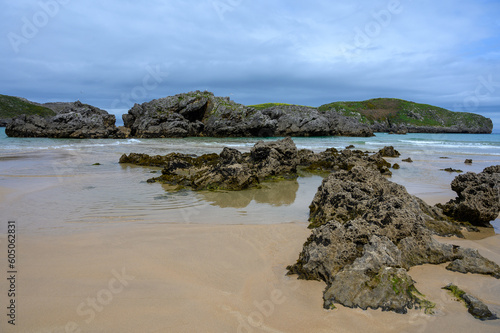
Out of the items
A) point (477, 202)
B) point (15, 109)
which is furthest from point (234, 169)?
point (15, 109)

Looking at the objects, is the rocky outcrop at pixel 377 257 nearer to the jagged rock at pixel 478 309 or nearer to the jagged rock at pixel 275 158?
the jagged rock at pixel 478 309

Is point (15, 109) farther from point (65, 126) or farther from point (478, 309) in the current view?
point (478, 309)

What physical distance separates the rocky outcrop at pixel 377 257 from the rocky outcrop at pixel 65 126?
161 ft

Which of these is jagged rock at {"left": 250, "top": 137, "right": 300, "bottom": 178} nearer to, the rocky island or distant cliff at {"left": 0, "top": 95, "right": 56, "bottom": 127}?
the rocky island

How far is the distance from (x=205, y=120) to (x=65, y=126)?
76.3ft

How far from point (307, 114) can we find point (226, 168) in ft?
189

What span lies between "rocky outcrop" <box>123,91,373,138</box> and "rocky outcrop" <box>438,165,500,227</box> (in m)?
47.9

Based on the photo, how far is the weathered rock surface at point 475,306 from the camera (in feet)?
8.82

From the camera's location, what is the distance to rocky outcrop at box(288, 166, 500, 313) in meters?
2.91

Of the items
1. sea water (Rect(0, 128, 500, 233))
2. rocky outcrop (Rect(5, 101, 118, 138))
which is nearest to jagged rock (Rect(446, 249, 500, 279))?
sea water (Rect(0, 128, 500, 233))

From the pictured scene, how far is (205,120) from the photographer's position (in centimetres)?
5712

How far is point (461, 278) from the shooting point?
3453 millimetres

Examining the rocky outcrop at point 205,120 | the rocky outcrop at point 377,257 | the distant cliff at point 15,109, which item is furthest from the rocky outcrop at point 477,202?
the distant cliff at point 15,109

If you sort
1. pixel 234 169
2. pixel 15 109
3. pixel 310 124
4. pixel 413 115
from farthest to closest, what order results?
pixel 15 109, pixel 413 115, pixel 310 124, pixel 234 169
